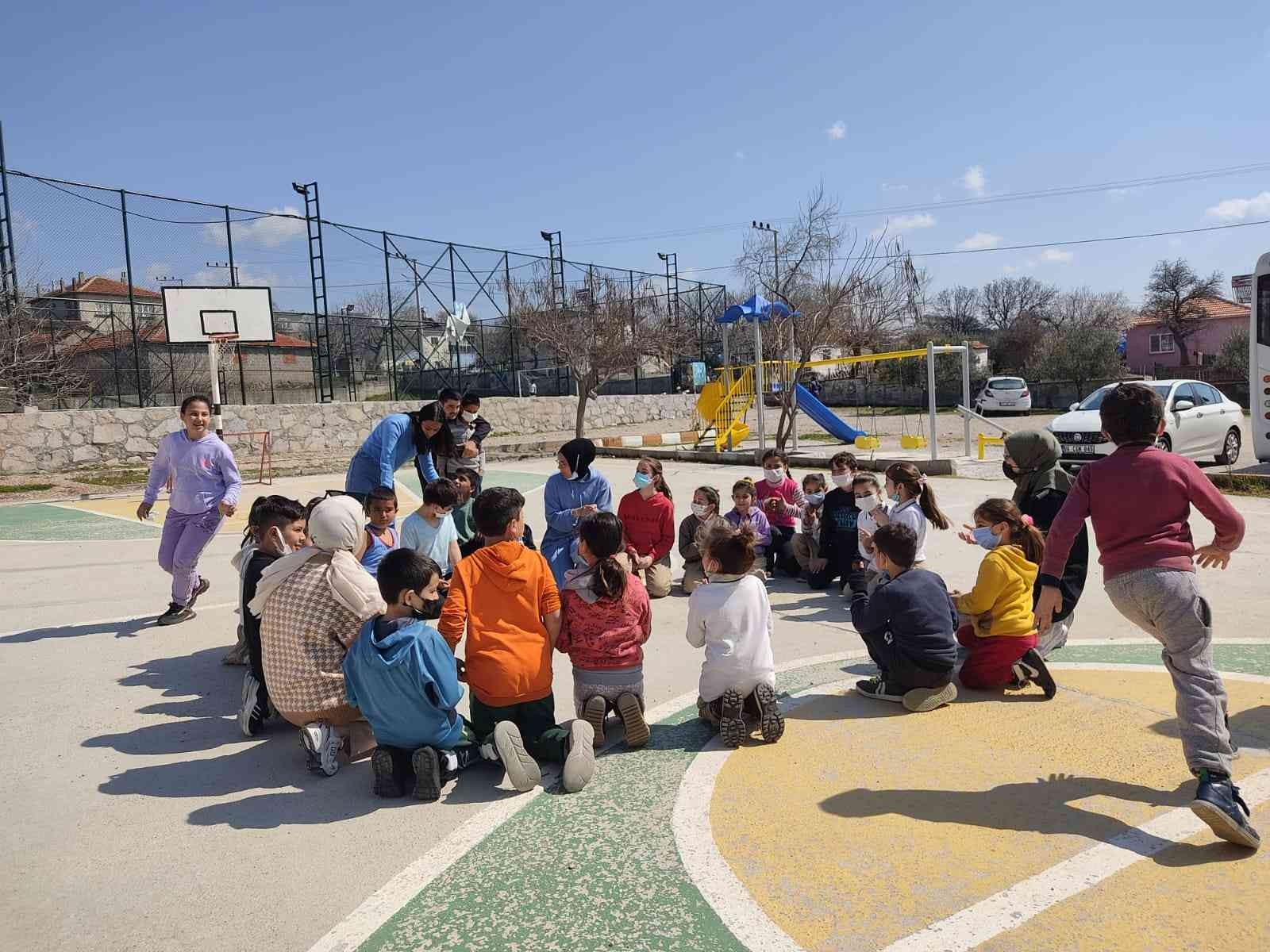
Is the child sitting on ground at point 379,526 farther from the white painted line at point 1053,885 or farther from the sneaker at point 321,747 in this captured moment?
the white painted line at point 1053,885

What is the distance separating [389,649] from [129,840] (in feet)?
3.99

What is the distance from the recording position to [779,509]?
864 centimetres

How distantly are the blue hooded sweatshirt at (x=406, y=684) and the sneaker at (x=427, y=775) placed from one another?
0.12 meters

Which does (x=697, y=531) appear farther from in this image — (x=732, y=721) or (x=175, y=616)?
(x=175, y=616)

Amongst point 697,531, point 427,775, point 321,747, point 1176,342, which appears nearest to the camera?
point 427,775

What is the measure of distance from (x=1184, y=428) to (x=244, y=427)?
826 inches

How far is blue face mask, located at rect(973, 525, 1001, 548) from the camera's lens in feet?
18.0

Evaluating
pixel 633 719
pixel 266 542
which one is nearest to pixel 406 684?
pixel 633 719

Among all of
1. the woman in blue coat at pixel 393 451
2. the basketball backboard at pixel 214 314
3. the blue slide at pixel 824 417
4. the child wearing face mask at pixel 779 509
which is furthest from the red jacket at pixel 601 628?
the blue slide at pixel 824 417

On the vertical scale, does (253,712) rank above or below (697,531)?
below

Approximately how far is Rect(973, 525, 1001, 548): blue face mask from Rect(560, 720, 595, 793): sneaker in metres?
2.74

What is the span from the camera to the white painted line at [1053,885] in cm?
282

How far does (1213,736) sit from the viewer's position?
3334 mm

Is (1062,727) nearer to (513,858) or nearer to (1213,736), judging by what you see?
(1213,736)
